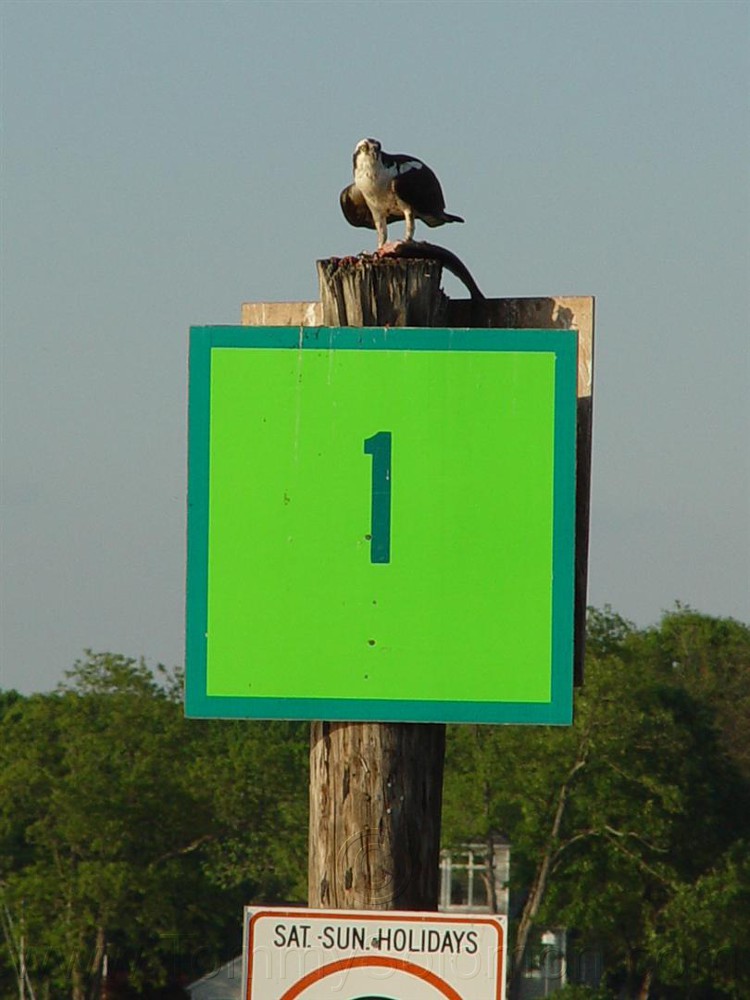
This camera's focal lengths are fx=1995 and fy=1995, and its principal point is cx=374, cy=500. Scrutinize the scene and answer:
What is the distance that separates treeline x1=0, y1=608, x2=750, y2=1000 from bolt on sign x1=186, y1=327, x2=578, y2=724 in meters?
50.6

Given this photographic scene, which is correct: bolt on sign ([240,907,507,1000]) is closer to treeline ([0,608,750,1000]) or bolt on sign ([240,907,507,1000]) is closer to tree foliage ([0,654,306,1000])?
treeline ([0,608,750,1000])

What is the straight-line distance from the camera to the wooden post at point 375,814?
14.4ft

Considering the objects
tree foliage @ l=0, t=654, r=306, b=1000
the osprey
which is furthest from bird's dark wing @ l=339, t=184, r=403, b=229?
tree foliage @ l=0, t=654, r=306, b=1000

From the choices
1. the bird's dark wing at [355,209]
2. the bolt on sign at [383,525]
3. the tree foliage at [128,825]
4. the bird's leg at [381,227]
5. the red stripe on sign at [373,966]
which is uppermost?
the bird's dark wing at [355,209]

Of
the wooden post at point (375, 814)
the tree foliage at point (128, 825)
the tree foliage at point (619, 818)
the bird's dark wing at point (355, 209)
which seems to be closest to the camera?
the wooden post at point (375, 814)

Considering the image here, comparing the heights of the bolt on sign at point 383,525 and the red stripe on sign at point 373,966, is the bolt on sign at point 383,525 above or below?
above

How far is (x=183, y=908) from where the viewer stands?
196 feet

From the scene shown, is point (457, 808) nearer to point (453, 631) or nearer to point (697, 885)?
point (697, 885)

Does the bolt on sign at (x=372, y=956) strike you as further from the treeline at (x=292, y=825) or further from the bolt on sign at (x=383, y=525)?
the treeline at (x=292, y=825)

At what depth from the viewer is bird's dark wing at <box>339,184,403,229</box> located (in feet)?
17.4

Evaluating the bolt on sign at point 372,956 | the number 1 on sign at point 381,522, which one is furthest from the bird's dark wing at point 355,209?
the bolt on sign at point 372,956

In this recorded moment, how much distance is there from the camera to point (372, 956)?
13.8ft

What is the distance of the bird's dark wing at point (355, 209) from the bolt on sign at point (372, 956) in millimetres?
1940

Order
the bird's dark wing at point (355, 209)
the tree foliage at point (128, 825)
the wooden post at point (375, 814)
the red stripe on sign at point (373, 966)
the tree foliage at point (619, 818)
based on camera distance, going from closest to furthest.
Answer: the red stripe on sign at point (373, 966) → the wooden post at point (375, 814) → the bird's dark wing at point (355, 209) → the tree foliage at point (619, 818) → the tree foliage at point (128, 825)
